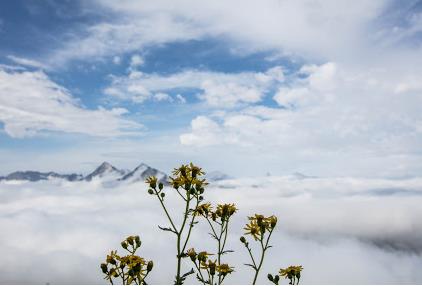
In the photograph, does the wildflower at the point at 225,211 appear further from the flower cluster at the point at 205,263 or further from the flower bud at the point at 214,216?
the flower cluster at the point at 205,263

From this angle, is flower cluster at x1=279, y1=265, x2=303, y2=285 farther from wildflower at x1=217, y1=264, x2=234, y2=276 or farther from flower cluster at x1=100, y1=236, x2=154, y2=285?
flower cluster at x1=100, y1=236, x2=154, y2=285

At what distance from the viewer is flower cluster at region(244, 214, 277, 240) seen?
925 centimetres

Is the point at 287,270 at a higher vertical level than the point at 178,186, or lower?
lower

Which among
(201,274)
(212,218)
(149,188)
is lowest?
(201,274)

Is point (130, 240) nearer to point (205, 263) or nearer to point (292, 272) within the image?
point (205, 263)

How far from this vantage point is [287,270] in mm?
8484

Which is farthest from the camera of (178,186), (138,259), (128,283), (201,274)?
(178,186)

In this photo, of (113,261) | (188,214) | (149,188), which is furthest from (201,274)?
(149,188)

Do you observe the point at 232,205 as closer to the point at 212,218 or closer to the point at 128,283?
the point at 212,218

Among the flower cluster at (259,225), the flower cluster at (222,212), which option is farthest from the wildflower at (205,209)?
the flower cluster at (259,225)

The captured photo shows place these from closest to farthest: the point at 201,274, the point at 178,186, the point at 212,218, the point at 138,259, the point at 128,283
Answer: the point at 128,283 → the point at 138,259 → the point at 201,274 → the point at 178,186 → the point at 212,218

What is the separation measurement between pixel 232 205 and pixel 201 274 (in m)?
2.24

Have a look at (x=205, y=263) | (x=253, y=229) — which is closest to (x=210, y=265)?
(x=205, y=263)

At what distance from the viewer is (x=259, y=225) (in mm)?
9336
